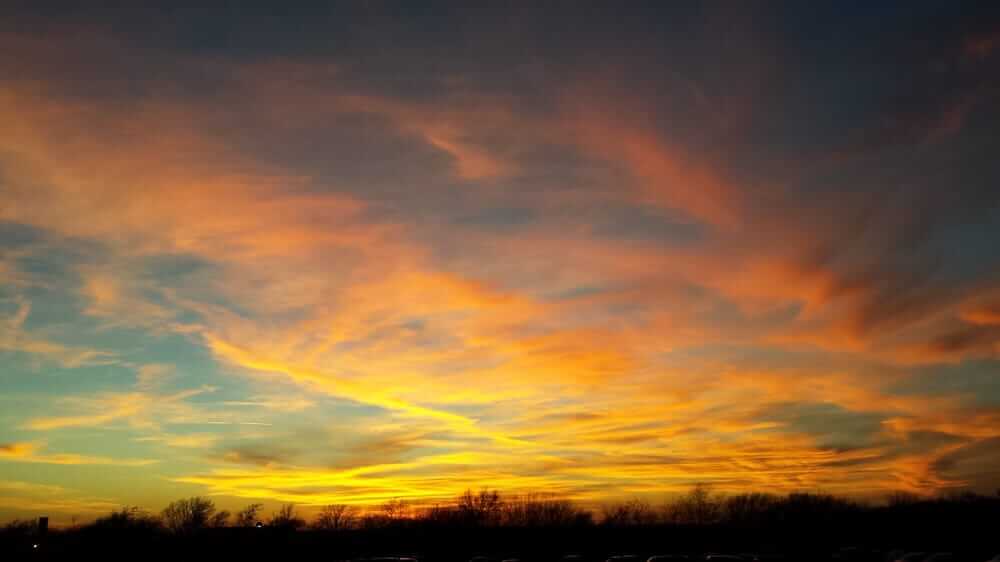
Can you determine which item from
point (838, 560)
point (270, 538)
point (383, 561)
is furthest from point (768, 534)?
point (383, 561)

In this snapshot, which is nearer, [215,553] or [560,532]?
[215,553]

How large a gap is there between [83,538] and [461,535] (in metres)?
51.1

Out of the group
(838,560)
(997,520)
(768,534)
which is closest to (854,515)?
(997,520)

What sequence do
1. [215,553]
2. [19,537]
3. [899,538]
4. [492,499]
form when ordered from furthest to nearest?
[492,499] < [19,537] < [899,538] < [215,553]

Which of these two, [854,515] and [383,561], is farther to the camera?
[854,515]

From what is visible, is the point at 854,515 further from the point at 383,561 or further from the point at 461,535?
the point at 383,561

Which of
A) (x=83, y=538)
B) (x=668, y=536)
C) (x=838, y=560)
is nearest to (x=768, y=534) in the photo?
(x=668, y=536)

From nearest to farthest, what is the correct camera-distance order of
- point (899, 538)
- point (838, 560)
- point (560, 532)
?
point (838, 560) < point (899, 538) < point (560, 532)

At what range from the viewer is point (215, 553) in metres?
80.0

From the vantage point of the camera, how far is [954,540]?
85.6 m

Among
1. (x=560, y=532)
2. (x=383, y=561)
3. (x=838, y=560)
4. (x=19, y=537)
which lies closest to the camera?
(x=383, y=561)

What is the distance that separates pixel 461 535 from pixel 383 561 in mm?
64784

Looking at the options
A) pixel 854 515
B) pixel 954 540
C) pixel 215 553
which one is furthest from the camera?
pixel 854 515

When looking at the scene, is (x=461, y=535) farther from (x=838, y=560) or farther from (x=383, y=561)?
(x=383, y=561)
